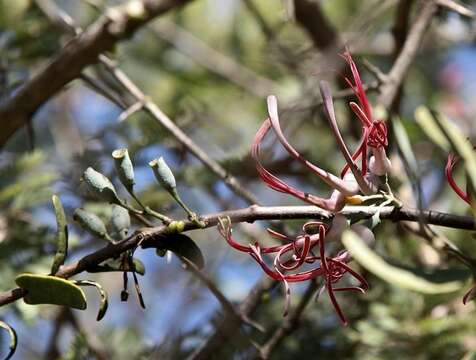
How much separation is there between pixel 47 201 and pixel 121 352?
0.29 meters

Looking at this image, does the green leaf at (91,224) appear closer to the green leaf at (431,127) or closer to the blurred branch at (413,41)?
the green leaf at (431,127)

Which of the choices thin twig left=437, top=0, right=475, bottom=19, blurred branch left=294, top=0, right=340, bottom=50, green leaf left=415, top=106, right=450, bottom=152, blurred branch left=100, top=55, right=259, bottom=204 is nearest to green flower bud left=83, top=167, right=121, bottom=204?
green leaf left=415, top=106, right=450, bottom=152

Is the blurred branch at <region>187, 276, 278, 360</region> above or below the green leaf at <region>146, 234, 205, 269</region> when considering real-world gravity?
above

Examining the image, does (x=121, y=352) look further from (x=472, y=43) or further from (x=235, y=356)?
(x=472, y=43)

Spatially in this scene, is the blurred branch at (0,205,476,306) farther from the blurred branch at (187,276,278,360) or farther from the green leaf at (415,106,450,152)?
the blurred branch at (187,276,278,360)

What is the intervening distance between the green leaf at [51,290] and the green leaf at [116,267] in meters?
0.03

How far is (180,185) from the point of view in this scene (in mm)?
1302

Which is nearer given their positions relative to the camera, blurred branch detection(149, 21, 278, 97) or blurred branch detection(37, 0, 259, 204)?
blurred branch detection(37, 0, 259, 204)

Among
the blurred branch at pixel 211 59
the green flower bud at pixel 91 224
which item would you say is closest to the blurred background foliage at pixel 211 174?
the blurred branch at pixel 211 59

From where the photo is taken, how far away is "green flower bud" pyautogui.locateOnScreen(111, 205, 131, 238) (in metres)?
0.69

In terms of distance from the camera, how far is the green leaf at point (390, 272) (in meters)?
0.58

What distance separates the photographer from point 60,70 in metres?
1.11

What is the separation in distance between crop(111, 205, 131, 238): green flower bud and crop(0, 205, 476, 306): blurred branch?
4cm

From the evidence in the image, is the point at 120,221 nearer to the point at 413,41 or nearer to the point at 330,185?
the point at 330,185
